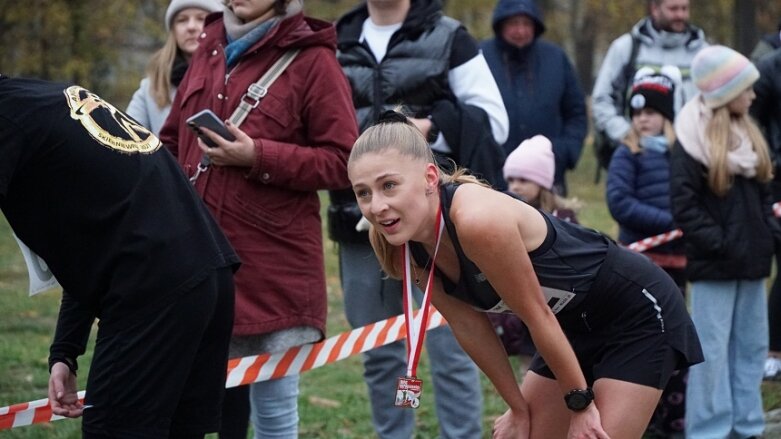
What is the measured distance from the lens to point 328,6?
23062mm

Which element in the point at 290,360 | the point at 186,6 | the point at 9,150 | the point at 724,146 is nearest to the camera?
the point at 9,150

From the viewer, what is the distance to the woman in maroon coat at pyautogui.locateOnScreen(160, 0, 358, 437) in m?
4.62

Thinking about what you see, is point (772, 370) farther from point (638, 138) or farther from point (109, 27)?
point (109, 27)

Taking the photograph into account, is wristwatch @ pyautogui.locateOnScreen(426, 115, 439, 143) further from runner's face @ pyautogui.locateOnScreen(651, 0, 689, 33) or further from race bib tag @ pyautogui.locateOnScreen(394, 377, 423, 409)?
runner's face @ pyautogui.locateOnScreen(651, 0, 689, 33)

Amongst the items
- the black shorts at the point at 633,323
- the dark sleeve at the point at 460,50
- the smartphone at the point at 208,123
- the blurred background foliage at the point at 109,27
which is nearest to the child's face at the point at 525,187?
the dark sleeve at the point at 460,50

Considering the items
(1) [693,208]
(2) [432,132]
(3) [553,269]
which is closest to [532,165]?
(1) [693,208]

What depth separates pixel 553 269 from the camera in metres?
3.96

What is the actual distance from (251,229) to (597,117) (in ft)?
12.6

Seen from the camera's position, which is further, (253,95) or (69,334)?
(253,95)

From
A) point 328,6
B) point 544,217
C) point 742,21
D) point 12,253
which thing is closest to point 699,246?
point 544,217

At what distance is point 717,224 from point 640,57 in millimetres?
2422

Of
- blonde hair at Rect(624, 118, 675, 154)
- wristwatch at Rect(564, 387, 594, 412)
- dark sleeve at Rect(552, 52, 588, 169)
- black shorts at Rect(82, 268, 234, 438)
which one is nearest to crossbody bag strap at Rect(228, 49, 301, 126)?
black shorts at Rect(82, 268, 234, 438)

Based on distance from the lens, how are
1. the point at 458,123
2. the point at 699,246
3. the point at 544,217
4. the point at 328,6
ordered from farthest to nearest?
the point at 328,6 → the point at 699,246 → the point at 458,123 → the point at 544,217

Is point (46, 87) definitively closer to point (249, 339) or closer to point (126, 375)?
point (126, 375)
